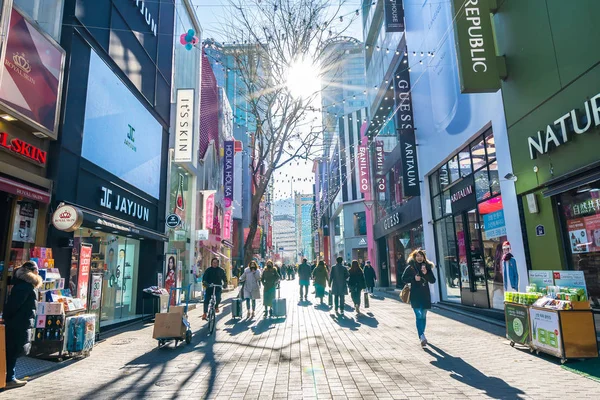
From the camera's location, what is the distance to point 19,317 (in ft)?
17.9

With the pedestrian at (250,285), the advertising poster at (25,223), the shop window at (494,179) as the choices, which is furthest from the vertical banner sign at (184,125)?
the shop window at (494,179)

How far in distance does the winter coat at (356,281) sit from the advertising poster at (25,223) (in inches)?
340

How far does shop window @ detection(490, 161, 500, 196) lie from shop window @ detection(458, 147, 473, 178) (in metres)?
1.32

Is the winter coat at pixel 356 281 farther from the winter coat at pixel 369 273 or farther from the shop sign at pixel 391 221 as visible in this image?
the shop sign at pixel 391 221

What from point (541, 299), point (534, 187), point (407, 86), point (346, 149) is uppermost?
point (346, 149)

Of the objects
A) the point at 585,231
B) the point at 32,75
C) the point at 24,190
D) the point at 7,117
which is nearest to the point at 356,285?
the point at 585,231

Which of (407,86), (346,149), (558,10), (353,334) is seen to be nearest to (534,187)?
(558,10)

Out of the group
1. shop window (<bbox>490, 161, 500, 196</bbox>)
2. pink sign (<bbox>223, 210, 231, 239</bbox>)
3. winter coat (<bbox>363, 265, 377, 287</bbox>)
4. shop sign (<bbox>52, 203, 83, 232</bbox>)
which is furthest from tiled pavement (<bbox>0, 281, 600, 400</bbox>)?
pink sign (<bbox>223, 210, 231, 239</bbox>)

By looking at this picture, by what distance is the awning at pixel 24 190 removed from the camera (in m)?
6.39

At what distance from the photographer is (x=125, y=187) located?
11.7 metres

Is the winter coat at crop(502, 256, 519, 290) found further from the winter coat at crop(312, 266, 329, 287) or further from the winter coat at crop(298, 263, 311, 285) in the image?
the winter coat at crop(298, 263, 311, 285)

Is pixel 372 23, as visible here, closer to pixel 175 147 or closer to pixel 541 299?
pixel 175 147

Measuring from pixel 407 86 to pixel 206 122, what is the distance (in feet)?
41.3

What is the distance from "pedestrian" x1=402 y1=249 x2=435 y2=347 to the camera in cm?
723
